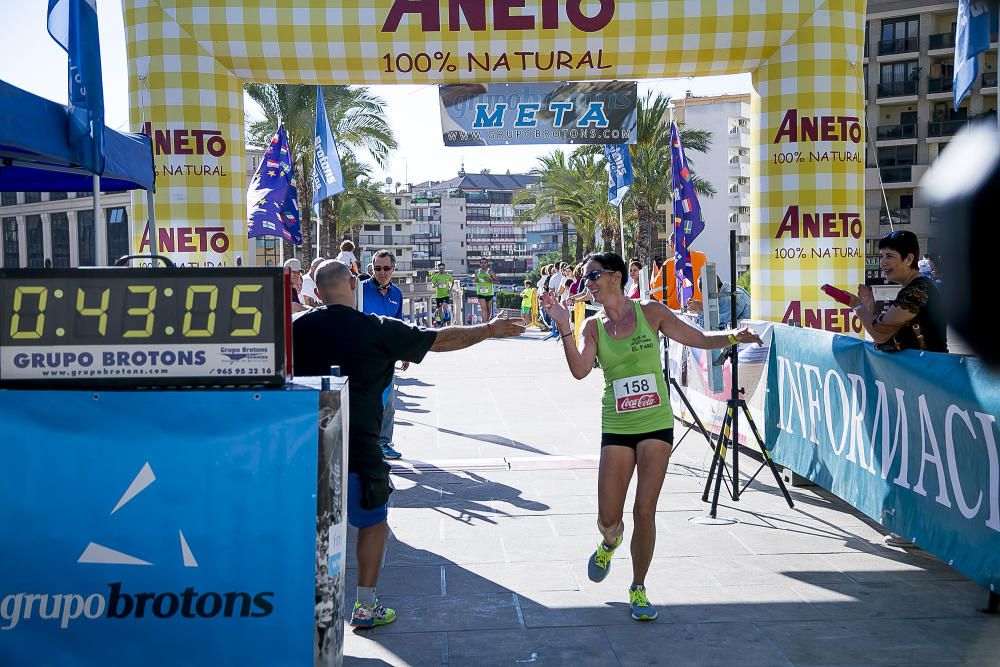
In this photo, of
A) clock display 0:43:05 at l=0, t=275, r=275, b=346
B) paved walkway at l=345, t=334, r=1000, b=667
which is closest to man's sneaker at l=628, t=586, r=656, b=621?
paved walkway at l=345, t=334, r=1000, b=667

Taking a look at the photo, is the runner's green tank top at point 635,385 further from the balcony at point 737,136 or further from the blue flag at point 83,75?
the balcony at point 737,136

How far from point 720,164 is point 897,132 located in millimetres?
19543

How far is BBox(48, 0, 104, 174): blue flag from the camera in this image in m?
6.16

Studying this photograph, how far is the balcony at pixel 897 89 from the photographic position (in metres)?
70.4

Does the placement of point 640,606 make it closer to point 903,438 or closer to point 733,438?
point 903,438

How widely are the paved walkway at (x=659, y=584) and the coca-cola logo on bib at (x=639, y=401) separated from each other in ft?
3.59

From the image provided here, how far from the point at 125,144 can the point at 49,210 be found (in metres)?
126

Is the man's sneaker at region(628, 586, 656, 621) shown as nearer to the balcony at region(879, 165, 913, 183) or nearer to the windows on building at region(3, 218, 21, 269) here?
the balcony at region(879, 165, 913, 183)

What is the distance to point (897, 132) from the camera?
2817 inches

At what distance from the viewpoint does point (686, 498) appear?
778cm

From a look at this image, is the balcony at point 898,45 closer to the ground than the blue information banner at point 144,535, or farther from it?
farther from it

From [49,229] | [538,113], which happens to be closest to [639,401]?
[538,113]

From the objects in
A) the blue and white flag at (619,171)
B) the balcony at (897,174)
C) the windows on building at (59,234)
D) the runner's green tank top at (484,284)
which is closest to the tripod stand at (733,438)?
the blue and white flag at (619,171)


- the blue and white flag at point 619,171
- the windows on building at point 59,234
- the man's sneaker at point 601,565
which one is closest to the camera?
the man's sneaker at point 601,565
